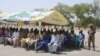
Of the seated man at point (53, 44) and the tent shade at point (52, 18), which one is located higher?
the tent shade at point (52, 18)

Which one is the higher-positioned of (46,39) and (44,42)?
(46,39)

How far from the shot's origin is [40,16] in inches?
685

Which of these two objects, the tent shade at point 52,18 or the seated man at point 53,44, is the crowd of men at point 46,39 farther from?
the tent shade at point 52,18

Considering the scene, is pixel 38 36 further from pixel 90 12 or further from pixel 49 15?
pixel 90 12

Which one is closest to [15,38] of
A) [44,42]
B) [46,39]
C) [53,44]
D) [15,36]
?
[15,36]

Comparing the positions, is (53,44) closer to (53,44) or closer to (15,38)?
(53,44)

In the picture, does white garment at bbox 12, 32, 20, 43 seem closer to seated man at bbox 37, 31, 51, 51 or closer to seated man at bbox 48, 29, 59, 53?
seated man at bbox 37, 31, 51, 51

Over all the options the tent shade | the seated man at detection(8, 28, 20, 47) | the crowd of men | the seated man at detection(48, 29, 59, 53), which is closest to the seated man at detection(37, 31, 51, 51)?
the crowd of men

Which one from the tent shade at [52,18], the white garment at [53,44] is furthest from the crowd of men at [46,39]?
the tent shade at [52,18]

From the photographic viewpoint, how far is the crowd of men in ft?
53.9

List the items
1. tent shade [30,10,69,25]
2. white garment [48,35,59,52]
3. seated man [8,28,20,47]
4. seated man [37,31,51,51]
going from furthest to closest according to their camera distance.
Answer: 1. seated man [8,28,20,47]
2. tent shade [30,10,69,25]
3. seated man [37,31,51,51]
4. white garment [48,35,59,52]

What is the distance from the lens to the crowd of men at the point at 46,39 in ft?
53.9

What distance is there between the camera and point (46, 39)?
16.7 meters

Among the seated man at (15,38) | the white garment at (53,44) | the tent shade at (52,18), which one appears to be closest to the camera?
the white garment at (53,44)
